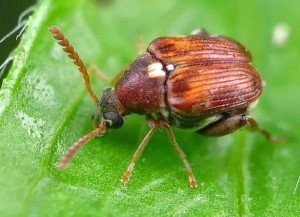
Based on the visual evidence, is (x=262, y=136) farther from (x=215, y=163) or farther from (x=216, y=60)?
(x=216, y=60)

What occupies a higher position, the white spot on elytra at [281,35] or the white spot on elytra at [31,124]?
the white spot on elytra at [31,124]

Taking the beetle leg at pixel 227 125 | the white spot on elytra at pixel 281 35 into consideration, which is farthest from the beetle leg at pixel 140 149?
the white spot on elytra at pixel 281 35

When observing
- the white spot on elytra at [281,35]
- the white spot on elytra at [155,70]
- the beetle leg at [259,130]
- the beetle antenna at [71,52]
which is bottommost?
the beetle leg at [259,130]

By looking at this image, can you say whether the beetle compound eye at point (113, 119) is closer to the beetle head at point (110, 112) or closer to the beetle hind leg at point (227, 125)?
the beetle head at point (110, 112)

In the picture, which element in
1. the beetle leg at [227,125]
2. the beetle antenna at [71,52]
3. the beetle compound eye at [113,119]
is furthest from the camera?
the beetle leg at [227,125]

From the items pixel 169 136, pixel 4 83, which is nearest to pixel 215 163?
pixel 169 136

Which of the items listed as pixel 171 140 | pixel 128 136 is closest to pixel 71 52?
pixel 128 136

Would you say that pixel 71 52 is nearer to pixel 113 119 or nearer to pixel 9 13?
pixel 113 119
